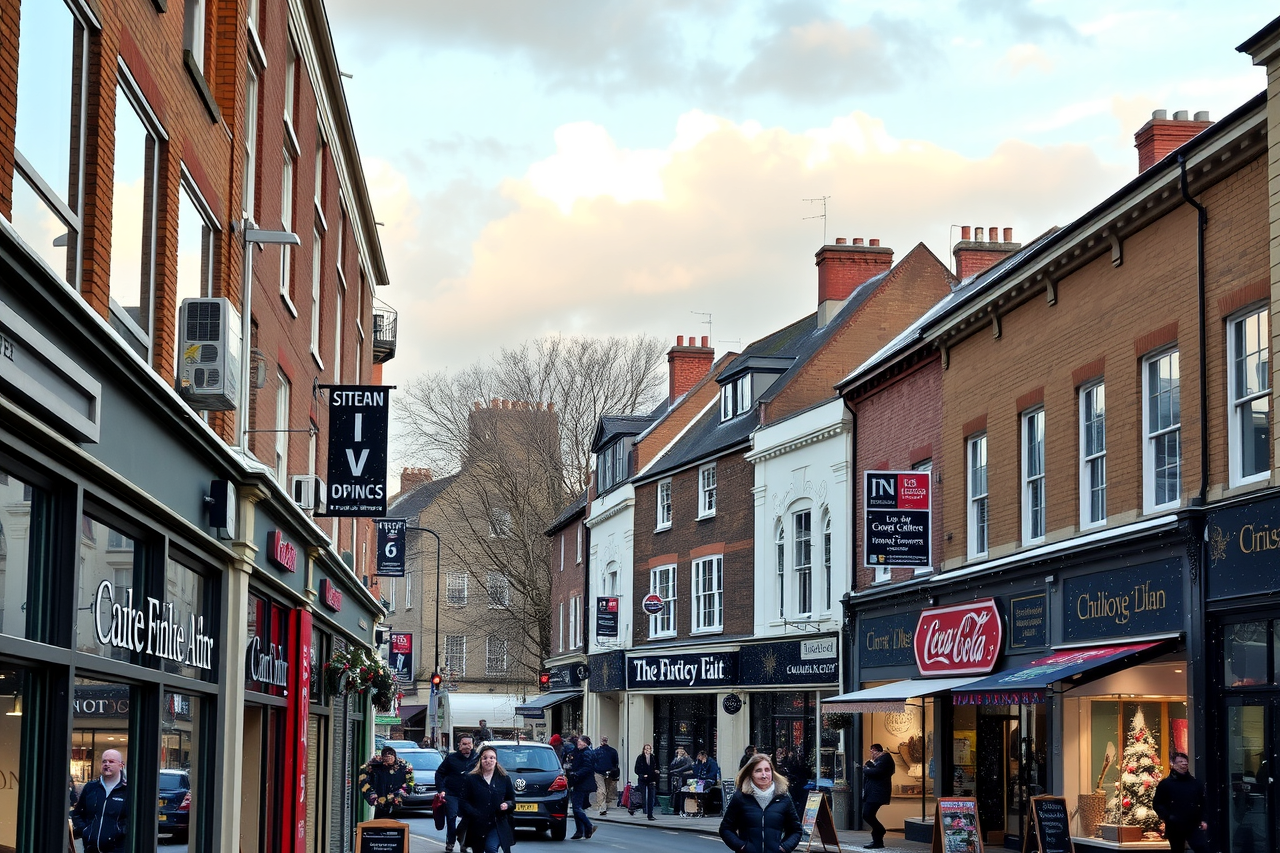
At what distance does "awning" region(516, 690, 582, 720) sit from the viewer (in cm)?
4944

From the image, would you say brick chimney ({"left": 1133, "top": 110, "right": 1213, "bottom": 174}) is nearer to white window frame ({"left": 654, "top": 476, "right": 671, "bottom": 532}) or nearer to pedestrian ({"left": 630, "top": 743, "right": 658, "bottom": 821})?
pedestrian ({"left": 630, "top": 743, "right": 658, "bottom": 821})

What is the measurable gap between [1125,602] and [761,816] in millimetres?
9317

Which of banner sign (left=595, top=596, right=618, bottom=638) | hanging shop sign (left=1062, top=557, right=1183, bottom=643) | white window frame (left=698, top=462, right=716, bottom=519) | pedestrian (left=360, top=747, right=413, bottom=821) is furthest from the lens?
banner sign (left=595, top=596, right=618, bottom=638)

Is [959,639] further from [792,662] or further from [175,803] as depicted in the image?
[175,803]

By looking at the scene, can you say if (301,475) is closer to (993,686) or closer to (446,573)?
(993,686)

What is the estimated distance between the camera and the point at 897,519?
25.1 m

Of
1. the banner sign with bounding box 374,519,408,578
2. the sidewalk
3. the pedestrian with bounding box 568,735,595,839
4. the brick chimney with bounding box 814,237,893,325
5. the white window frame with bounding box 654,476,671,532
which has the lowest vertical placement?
the sidewalk

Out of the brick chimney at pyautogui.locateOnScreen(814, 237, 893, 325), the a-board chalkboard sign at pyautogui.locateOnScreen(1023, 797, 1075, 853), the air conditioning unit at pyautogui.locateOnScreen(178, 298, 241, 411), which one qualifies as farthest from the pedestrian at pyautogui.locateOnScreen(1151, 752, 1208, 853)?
the brick chimney at pyautogui.locateOnScreen(814, 237, 893, 325)

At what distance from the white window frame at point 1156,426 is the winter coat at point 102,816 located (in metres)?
12.5

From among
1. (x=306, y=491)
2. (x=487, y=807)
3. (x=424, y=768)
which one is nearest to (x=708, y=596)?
(x=424, y=768)

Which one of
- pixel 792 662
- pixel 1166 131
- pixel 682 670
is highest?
pixel 1166 131

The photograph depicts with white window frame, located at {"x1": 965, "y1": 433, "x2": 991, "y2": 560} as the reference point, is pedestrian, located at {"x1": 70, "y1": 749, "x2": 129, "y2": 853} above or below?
below

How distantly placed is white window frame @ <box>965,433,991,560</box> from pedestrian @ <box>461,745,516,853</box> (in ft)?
34.4

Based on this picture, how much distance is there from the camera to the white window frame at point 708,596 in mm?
36969
